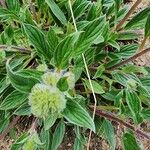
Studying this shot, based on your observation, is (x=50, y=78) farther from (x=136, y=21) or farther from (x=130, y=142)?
(x=136, y=21)

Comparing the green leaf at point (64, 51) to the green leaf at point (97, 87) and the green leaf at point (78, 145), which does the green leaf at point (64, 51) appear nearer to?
the green leaf at point (97, 87)

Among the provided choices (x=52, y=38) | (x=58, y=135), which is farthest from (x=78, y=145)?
(x=52, y=38)

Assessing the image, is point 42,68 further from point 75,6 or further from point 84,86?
point 75,6

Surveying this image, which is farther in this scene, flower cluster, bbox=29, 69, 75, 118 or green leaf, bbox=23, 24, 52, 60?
green leaf, bbox=23, 24, 52, 60

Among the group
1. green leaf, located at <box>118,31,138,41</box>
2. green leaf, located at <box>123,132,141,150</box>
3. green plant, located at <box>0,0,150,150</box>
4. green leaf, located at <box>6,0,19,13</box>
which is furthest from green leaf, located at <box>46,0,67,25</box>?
green leaf, located at <box>123,132,141,150</box>

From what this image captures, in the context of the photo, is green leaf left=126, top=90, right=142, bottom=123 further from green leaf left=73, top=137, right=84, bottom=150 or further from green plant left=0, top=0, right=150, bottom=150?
green leaf left=73, top=137, right=84, bottom=150
